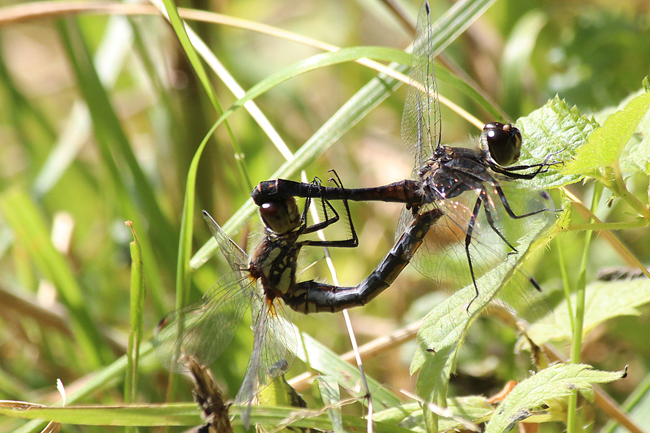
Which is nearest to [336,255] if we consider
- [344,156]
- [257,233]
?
[344,156]

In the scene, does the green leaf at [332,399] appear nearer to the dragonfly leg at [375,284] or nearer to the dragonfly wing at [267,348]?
the dragonfly wing at [267,348]

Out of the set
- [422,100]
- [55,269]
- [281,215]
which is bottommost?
[281,215]

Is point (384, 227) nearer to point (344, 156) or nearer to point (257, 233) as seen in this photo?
point (344, 156)

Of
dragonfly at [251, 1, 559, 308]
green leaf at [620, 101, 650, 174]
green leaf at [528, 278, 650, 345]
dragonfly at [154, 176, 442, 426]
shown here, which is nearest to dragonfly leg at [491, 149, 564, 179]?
dragonfly at [251, 1, 559, 308]

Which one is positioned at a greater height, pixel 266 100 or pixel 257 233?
pixel 266 100

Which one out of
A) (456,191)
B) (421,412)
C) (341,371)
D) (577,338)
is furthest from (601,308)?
(341,371)

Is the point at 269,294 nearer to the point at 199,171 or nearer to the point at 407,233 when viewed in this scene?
the point at 407,233

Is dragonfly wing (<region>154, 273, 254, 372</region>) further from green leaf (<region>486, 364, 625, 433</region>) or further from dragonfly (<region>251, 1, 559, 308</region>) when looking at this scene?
green leaf (<region>486, 364, 625, 433</region>)
